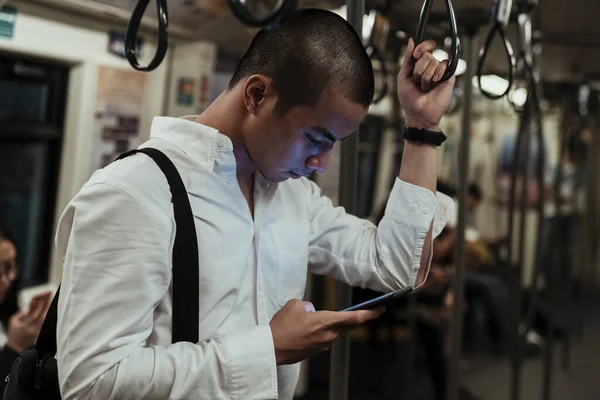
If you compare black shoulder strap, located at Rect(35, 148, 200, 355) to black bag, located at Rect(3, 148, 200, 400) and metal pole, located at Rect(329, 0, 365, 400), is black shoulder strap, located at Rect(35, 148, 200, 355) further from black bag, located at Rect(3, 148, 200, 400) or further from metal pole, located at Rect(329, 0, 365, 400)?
metal pole, located at Rect(329, 0, 365, 400)

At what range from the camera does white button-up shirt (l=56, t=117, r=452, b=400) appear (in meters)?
0.82

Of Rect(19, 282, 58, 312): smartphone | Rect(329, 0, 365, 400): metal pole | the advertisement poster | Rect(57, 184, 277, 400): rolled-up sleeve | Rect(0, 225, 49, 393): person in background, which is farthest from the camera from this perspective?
the advertisement poster

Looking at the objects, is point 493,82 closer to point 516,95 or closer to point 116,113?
point 516,95

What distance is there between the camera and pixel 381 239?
1.19 meters

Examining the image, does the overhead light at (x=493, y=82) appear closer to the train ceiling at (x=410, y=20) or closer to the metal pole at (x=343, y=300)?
the train ceiling at (x=410, y=20)

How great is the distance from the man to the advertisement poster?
114cm

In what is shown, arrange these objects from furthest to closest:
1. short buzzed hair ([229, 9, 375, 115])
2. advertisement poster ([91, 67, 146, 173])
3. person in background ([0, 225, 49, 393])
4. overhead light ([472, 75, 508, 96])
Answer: advertisement poster ([91, 67, 146, 173]) < person in background ([0, 225, 49, 393]) < overhead light ([472, 75, 508, 96]) < short buzzed hair ([229, 9, 375, 115])

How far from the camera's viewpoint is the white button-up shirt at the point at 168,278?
2.71 feet

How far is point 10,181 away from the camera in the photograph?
224 cm

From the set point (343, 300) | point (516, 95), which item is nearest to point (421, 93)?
point (343, 300)

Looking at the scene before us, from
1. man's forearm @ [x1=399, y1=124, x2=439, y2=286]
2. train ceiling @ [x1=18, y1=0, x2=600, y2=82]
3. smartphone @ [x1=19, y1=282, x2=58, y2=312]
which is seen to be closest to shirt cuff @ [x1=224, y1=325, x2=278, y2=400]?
man's forearm @ [x1=399, y1=124, x2=439, y2=286]

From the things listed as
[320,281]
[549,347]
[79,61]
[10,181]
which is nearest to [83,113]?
[79,61]

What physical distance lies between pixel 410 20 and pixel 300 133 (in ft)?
3.43

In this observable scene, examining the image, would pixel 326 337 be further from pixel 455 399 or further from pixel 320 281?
pixel 320 281
